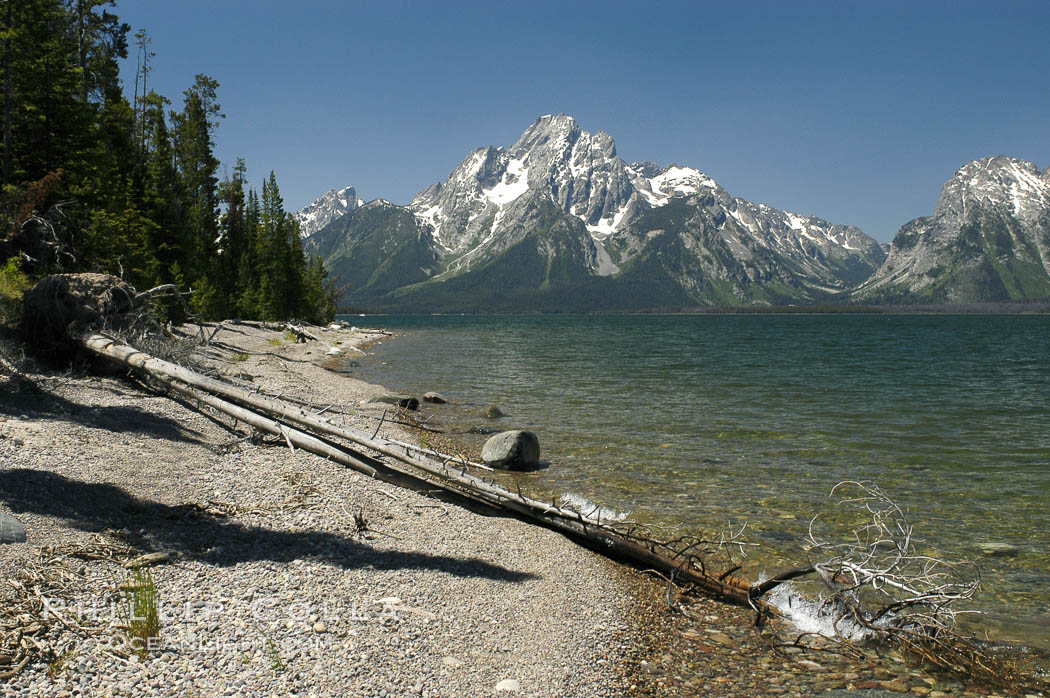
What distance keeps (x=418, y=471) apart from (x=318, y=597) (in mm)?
6183

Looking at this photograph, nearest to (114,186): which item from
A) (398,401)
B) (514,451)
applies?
(398,401)

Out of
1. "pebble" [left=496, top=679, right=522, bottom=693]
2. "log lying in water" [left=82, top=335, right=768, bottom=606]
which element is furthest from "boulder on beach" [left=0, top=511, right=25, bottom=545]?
"pebble" [left=496, top=679, right=522, bottom=693]

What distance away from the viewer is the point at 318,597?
6.88 metres

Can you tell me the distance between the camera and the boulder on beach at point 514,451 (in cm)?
1590

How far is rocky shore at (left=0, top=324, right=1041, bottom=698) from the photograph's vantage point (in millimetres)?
5547

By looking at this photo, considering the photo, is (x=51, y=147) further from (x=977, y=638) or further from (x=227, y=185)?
(x=227, y=185)

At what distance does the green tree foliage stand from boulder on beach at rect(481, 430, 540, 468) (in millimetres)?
12670

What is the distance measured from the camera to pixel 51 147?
90.6ft

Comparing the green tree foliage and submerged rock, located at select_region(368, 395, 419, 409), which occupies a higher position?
the green tree foliage

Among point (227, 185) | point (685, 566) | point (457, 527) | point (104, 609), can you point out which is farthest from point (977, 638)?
point (227, 185)

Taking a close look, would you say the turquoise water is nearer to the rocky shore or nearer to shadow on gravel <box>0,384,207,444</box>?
the rocky shore

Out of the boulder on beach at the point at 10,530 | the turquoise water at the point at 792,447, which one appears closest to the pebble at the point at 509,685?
the boulder on beach at the point at 10,530

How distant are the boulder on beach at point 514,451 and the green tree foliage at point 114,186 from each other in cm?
1267

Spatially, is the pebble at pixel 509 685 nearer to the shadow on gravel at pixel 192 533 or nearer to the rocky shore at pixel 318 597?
the rocky shore at pixel 318 597
